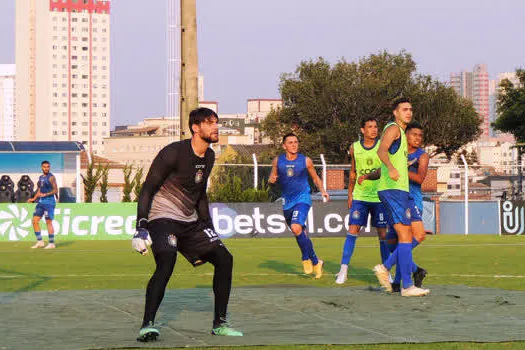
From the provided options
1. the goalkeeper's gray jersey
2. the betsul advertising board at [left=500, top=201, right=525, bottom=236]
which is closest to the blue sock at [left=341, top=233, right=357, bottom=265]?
the goalkeeper's gray jersey

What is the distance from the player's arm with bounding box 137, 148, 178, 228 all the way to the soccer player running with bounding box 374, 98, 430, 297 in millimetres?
3474

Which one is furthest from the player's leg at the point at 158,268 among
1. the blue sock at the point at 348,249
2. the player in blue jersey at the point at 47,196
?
the player in blue jersey at the point at 47,196

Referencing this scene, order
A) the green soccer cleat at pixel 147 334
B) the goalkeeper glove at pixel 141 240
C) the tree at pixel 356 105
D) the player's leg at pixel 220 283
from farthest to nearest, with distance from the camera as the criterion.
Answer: the tree at pixel 356 105, the player's leg at pixel 220 283, the goalkeeper glove at pixel 141 240, the green soccer cleat at pixel 147 334

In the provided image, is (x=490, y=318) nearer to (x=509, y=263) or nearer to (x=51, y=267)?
(x=509, y=263)

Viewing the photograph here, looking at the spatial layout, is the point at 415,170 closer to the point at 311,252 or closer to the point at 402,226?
the point at 402,226

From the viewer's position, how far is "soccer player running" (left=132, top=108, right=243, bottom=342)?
8.26 metres

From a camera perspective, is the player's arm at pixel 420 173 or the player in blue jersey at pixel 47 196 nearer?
the player's arm at pixel 420 173

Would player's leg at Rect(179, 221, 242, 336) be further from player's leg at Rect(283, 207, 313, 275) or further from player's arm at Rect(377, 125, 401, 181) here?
player's leg at Rect(283, 207, 313, 275)

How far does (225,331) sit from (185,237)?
83cm

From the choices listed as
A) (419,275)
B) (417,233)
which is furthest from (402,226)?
(419,275)

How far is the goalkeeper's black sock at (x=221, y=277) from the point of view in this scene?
8.45 meters

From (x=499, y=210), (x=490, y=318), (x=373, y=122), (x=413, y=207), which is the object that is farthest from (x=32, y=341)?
(x=499, y=210)

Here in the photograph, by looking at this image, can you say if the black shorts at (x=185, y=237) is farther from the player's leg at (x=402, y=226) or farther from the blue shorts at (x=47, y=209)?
the blue shorts at (x=47, y=209)

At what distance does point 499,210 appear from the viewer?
3300 centimetres
